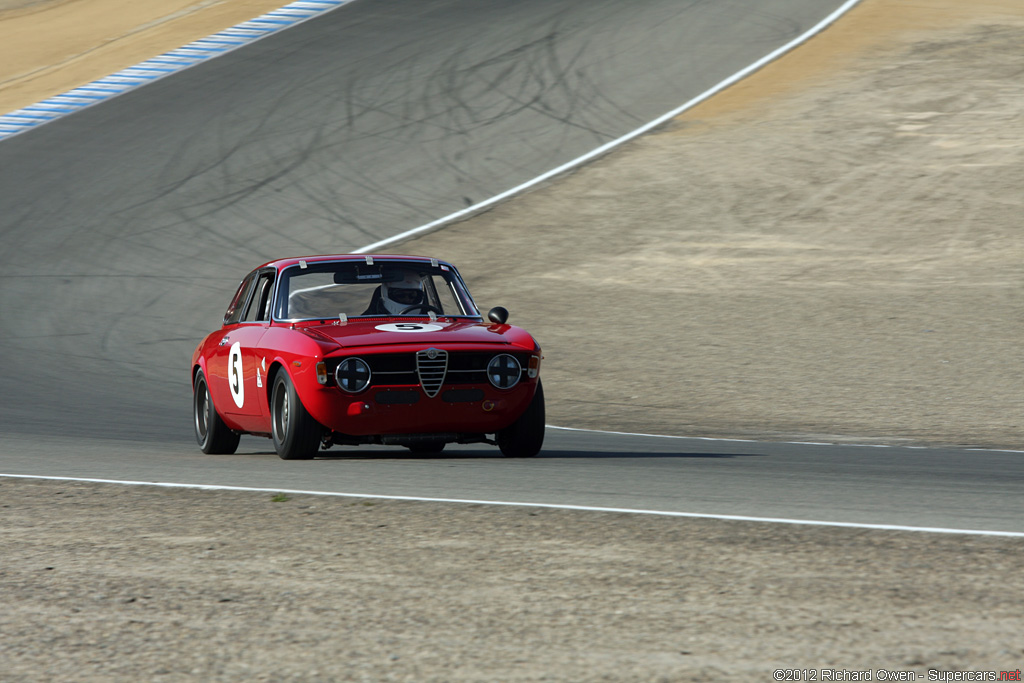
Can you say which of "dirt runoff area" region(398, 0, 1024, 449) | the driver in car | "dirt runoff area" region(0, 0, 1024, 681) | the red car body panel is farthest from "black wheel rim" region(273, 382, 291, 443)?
"dirt runoff area" region(398, 0, 1024, 449)

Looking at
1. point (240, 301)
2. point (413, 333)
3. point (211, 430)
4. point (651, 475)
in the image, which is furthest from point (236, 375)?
point (651, 475)

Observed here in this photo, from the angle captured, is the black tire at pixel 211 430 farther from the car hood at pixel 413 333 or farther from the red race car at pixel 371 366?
the car hood at pixel 413 333

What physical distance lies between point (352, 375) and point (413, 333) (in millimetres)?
570

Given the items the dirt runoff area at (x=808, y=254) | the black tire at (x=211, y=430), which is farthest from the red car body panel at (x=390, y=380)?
the dirt runoff area at (x=808, y=254)

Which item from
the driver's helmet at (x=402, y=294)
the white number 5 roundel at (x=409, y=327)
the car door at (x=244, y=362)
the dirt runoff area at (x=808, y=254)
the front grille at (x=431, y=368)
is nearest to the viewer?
the front grille at (x=431, y=368)

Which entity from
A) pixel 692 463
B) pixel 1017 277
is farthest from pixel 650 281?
pixel 692 463

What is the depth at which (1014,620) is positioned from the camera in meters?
5.14

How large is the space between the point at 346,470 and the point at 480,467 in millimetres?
882

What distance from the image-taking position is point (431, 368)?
988 cm

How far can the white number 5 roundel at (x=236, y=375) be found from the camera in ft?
35.7

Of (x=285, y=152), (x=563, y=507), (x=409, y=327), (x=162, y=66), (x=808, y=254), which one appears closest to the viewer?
(x=563, y=507)

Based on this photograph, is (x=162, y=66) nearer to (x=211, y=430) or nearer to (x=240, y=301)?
(x=240, y=301)

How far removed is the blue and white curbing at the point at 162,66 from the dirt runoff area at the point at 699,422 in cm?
1265

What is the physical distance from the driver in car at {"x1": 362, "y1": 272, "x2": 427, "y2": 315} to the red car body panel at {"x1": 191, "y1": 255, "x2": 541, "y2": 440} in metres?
0.21
